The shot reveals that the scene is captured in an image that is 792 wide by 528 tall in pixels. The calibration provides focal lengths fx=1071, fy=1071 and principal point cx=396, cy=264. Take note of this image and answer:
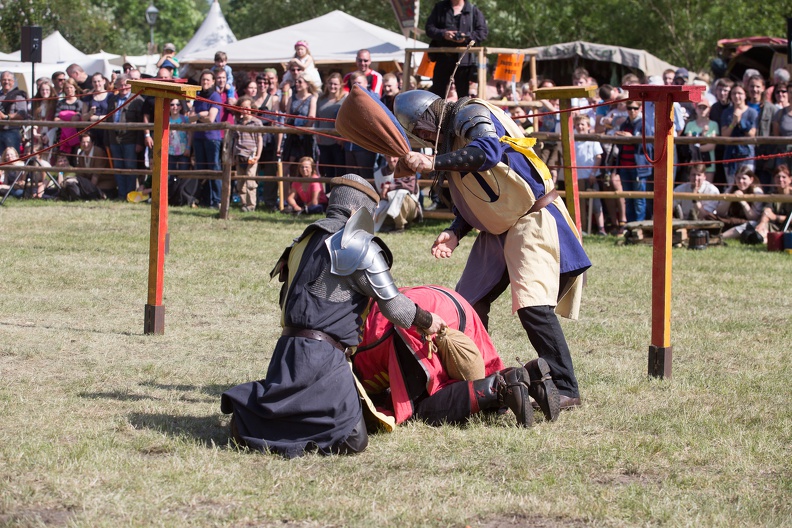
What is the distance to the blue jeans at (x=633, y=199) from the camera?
12.8 meters

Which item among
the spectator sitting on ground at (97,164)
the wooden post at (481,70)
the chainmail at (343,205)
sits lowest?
the chainmail at (343,205)

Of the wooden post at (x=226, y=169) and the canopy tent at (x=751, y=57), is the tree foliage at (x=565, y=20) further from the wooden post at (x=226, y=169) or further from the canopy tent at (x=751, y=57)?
the wooden post at (x=226, y=169)

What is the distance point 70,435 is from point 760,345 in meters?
4.46

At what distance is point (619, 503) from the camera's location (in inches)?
154

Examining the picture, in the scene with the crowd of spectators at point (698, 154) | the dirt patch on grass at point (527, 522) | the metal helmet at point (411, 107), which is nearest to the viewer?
the dirt patch on grass at point (527, 522)

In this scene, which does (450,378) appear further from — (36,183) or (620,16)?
(620,16)

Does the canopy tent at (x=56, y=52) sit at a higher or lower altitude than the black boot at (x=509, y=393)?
higher

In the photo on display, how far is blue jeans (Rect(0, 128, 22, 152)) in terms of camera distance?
52.7 feet

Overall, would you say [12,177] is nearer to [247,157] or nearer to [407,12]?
[247,157]

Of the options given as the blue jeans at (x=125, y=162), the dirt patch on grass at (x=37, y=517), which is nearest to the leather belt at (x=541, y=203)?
the dirt patch on grass at (x=37, y=517)

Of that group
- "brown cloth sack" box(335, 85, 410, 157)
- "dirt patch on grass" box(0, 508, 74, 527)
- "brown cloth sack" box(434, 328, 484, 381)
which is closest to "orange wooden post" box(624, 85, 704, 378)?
"brown cloth sack" box(434, 328, 484, 381)

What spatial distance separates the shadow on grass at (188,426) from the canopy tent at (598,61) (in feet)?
63.6

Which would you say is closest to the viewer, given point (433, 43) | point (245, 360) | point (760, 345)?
point (245, 360)

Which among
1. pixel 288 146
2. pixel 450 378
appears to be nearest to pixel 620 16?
pixel 288 146
